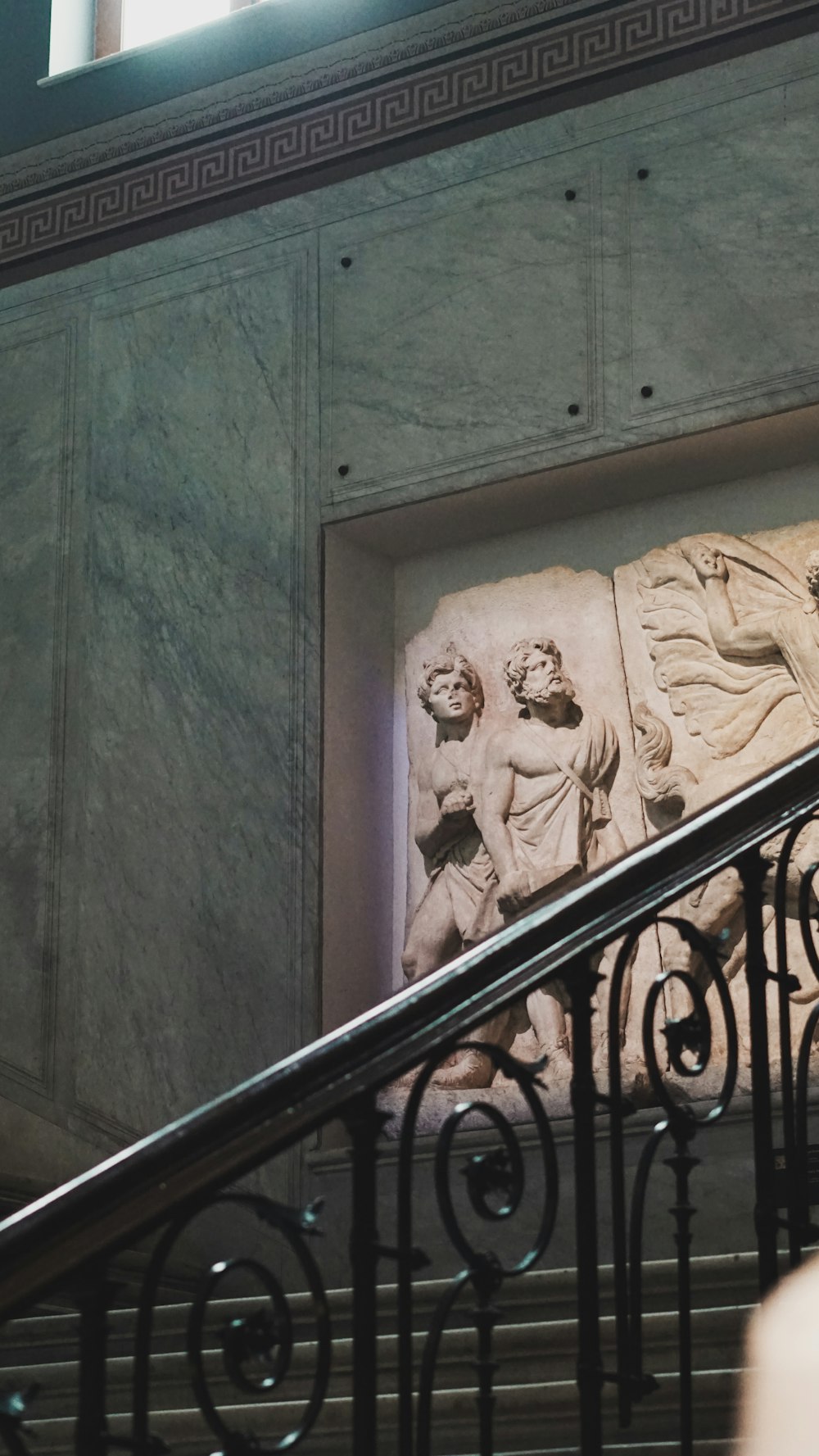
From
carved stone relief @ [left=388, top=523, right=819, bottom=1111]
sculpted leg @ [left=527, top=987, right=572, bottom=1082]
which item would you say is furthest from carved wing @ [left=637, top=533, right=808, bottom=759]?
sculpted leg @ [left=527, top=987, right=572, bottom=1082]

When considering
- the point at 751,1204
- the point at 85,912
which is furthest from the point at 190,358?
the point at 751,1204

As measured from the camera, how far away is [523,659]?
23.3ft

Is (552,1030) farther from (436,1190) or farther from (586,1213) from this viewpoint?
(586,1213)

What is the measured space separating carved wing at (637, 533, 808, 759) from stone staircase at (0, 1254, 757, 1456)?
2582mm

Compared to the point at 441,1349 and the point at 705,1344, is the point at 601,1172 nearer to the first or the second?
the point at 441,1349

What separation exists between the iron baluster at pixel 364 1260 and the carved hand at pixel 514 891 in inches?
173

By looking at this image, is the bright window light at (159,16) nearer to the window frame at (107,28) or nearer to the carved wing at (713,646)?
the window frame at (107,28)

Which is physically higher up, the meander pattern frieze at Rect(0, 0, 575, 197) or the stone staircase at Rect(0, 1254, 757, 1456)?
the meander pattern frieze at Rect(0, 0, 575, 197)

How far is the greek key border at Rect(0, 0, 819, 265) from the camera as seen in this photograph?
281 inches

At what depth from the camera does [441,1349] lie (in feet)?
12.7

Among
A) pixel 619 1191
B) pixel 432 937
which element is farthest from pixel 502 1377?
pixel 432 937

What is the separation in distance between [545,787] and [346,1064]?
4.57m

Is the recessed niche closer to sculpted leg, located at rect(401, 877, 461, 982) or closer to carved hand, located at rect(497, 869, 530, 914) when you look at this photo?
sculpted leg, located at rect(401, 877, 461, 982)

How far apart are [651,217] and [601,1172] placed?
129 inches
